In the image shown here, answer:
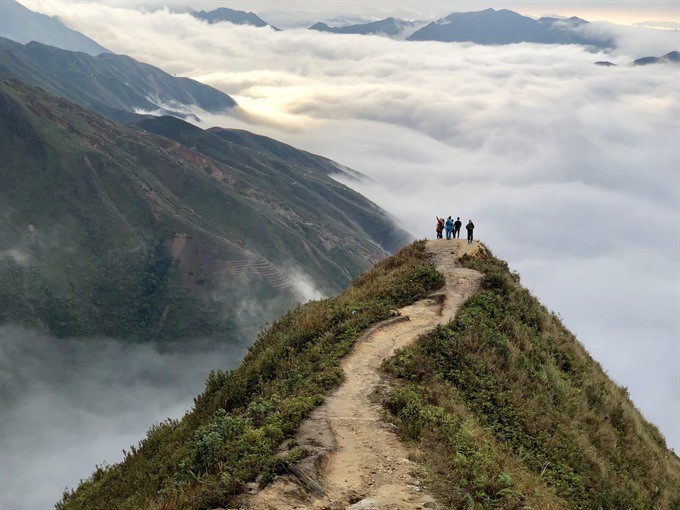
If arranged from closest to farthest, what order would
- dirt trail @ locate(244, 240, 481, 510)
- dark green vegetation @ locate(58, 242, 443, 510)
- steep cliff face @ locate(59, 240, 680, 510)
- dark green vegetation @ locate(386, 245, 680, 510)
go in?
dirt trail @ locate(244, 240, 481, 510), steep cliff face @ locate(59, 240, 680, 510), dark green vegetation @ locate(58, 242, 443, 510), dark green vegetation @ locate(386, 245, 680, 510)

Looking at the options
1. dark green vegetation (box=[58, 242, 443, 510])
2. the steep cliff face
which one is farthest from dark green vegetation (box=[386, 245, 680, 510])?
dark green vegetation (box=[58, 242, 443, 510])

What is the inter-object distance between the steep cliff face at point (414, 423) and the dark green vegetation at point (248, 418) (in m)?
0.06

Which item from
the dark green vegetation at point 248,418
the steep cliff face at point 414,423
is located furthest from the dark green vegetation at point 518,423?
the dark green vegetation at point 248,418

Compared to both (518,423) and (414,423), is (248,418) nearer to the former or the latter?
(414,423)

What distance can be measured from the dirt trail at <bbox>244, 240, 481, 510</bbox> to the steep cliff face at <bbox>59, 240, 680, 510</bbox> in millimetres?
48

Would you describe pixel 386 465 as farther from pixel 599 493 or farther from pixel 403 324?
pixel 403 324

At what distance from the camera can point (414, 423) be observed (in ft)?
50.2

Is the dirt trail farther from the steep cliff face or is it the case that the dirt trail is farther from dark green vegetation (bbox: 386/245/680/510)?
dark green vegetation (bbox: 386/245/680/510)

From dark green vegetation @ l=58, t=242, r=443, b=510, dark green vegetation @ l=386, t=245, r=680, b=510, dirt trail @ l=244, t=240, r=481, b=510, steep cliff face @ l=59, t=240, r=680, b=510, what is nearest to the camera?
dirt trail @ l=244, t=240, r=481, b=510

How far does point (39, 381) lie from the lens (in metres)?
188

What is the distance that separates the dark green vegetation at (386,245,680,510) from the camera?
13.8m

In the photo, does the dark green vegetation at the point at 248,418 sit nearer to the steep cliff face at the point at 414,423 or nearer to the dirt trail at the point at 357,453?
the steep cliff face at the point at 414,423

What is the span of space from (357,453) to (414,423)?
214cm

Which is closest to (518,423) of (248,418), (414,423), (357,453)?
(414,423)
